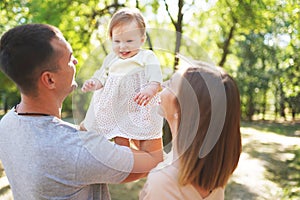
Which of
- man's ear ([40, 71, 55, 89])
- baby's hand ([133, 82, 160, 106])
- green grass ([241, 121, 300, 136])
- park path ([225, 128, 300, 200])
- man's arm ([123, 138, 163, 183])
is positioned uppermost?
man's ear ([40, 71, 55, 89])

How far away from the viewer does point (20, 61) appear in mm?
1181

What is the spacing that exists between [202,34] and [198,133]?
11.7m

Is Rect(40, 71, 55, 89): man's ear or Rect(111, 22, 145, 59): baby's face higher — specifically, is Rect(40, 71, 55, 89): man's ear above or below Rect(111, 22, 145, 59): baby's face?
below

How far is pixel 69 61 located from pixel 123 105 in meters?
0.22

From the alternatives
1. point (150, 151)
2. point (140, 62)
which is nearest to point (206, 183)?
point (150, 151)

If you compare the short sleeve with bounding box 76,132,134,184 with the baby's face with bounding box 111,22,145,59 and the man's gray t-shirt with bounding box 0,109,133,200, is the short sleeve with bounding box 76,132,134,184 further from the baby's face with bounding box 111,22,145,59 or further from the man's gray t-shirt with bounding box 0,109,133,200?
the baby's face with bounding box 111,22,145,59

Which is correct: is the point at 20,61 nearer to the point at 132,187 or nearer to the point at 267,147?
the point at 132,187

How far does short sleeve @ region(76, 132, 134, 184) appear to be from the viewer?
1.16 m

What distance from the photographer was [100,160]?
1176mm

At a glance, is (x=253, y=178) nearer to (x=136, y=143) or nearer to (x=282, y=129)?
(x=136, y=143)

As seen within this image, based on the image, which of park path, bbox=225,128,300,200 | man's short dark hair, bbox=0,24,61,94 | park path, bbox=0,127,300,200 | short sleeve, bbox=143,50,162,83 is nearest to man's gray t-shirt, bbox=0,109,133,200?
man's short dark hair, bbox=0,24,61,94

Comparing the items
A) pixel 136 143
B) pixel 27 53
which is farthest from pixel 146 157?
pixel 27 53

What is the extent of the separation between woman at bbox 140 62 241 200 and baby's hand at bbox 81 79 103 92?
9.1 inches

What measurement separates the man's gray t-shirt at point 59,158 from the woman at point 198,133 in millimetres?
148
